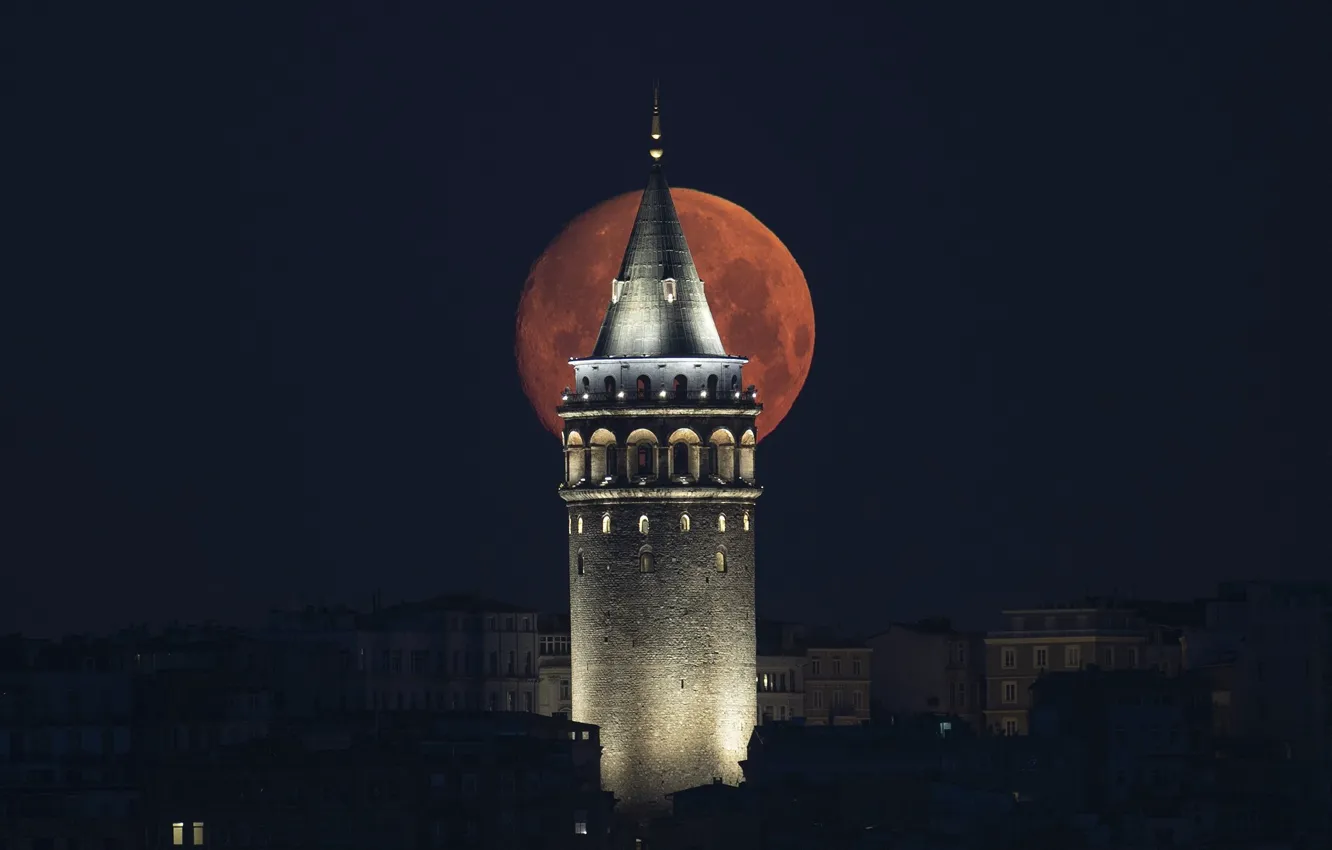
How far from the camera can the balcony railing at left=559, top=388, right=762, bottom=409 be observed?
112125 mm

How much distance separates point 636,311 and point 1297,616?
24.3m

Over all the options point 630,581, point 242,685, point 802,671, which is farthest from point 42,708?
point 802,671

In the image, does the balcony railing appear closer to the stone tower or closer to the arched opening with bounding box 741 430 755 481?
the stone tower

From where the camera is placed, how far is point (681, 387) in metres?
112

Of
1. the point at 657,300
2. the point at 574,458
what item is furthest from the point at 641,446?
the point at 657,300

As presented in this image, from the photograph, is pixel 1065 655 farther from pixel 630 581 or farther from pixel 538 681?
pixel 630 581

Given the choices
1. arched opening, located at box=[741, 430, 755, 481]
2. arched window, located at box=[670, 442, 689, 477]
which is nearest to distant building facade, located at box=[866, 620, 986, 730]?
arched opening, located at box=[741, 430, 755, 481]

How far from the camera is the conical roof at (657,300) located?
11244cm

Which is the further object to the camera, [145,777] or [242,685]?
[242,685]

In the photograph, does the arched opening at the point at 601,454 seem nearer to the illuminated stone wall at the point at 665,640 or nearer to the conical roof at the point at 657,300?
the illuminated stone wall at the point at 665,640

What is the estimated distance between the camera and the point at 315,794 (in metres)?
110

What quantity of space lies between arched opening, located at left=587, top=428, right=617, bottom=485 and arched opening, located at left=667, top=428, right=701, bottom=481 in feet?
3.87

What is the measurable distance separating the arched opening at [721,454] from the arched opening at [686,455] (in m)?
0.36

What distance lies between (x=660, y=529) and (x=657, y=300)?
4.56 meters
